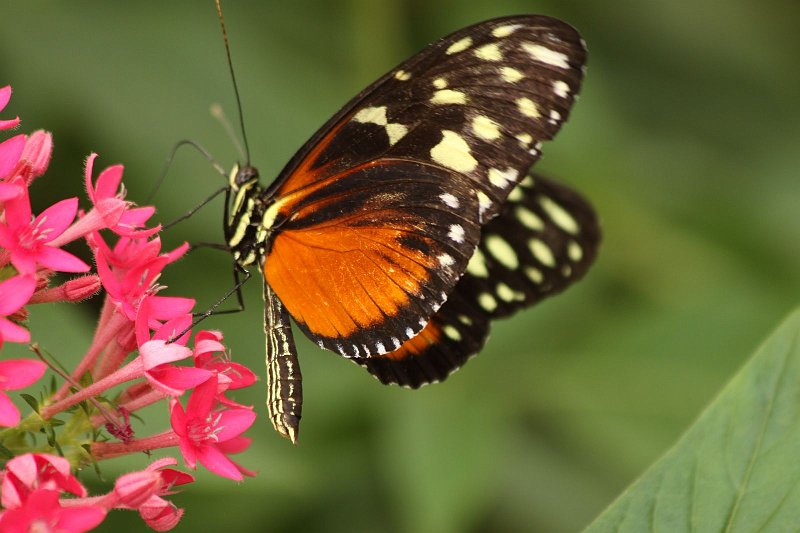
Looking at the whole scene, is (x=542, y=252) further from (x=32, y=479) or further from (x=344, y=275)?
(x=32, y=479)

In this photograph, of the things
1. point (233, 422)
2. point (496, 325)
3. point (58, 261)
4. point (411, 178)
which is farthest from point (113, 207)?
point (496, 325)

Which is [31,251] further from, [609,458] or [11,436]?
[609,458]

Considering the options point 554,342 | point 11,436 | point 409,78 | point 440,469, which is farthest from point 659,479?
point 554,342

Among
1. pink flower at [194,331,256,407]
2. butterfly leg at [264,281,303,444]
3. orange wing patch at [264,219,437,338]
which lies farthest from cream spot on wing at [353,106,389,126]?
pink flower at [194,331,256,407]

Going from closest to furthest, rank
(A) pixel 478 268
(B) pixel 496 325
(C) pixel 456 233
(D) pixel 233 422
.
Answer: (D) pixel 233 422, (C) pixel 456 233, (A) pixel 478 268, (B) pixel 496 325

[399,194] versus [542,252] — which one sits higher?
[399,194]

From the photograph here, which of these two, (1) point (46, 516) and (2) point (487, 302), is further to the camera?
(2) point (487, 302)

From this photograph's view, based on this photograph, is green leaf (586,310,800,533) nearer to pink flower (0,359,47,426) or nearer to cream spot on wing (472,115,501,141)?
cream spot on wing (472,115,501,141)
